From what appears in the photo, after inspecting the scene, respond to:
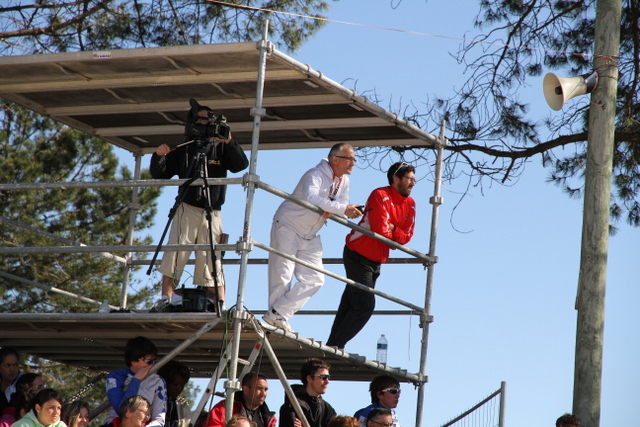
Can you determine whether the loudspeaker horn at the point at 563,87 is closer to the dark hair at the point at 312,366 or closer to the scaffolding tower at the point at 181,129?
the scaffolding tower at the point at 181,129

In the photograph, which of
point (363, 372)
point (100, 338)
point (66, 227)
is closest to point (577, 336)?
point (363, 372)

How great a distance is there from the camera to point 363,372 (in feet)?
33.6

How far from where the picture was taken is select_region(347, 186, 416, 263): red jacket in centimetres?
955

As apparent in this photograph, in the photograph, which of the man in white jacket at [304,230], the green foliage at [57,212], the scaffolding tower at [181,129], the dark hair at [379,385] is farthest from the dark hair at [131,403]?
the green foliage at [57,212]

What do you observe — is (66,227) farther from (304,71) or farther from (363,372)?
(304,71)

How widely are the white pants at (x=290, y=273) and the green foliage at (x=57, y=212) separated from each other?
870cm

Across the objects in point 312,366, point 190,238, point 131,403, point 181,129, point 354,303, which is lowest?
point 131,403

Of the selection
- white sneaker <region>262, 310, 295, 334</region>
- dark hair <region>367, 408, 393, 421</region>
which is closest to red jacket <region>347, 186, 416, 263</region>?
white sneaker <region>262, 310, 295, 334</region>

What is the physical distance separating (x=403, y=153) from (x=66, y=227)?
25.2ft

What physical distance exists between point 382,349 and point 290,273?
1.62m

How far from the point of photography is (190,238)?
30.4 feet

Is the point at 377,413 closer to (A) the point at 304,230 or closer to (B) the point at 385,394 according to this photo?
(B) the point at 385,394

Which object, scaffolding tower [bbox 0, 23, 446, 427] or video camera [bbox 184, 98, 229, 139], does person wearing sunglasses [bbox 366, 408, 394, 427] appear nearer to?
scaffolding tower [bbox 0, 23, 446, 427]

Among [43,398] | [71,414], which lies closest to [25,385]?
[71,414]
